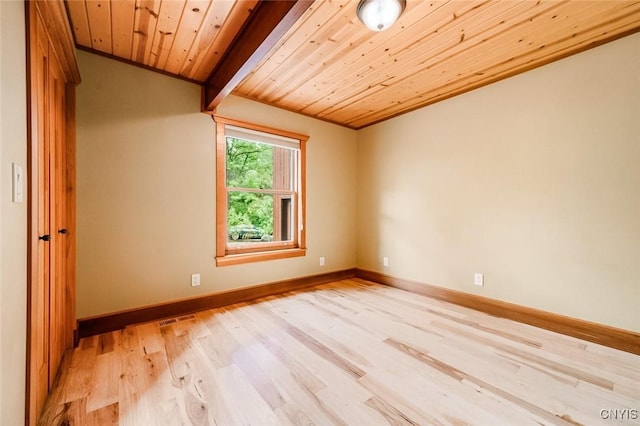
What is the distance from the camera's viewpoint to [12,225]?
36.6 inches

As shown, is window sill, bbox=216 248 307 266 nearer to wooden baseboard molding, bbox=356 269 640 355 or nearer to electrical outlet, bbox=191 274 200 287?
electrical outlet, bbox=191 274 200 287

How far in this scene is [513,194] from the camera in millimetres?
2516

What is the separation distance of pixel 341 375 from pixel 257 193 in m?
2.20

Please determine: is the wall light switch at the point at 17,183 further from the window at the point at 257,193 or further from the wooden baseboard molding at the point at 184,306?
the window at the point at 257,193

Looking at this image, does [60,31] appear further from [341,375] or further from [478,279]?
[478,279]

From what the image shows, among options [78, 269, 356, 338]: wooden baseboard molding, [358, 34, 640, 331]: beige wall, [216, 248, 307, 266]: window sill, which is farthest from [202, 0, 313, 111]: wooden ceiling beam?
[358, 34, 640, 331]: beige wall

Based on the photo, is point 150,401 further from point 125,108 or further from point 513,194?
point 513,194

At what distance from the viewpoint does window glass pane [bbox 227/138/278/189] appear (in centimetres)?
311

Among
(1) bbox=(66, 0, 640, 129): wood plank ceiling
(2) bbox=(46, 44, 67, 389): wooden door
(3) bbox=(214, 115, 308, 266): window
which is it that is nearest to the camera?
(2) bbox=(46, 44, 67, 389): wooden door

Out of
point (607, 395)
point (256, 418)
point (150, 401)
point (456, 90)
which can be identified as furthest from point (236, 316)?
point (456, 90)

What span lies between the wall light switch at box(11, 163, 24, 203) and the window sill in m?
1.86

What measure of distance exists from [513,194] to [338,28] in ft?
7.13

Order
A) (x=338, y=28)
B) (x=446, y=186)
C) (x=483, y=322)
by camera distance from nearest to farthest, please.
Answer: (x=338, y=28)
(x=483, y=322)
(x=446, y=186)

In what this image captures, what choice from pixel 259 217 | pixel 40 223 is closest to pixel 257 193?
pixel 259 217
